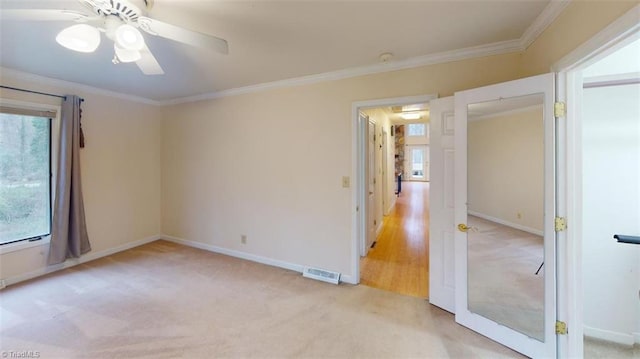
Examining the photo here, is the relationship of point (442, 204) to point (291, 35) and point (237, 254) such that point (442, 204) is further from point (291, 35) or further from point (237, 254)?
point (237, 254)

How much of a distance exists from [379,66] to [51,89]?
4096 mm

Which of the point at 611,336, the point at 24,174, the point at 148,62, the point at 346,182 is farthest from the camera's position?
the point at 24,174

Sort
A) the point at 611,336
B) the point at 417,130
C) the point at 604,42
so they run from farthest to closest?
the point at 417,130, the point at 611,336, the point at 604,42

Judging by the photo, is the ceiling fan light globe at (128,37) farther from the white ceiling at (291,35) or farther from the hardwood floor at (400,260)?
the hardwood floor at (400,260)

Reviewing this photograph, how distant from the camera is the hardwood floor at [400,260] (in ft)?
10.2

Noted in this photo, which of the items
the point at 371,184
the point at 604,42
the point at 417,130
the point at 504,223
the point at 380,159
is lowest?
the point at 504,223

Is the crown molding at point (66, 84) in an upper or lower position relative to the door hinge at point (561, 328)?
upper

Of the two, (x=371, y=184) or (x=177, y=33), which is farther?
(x=371, y=184)

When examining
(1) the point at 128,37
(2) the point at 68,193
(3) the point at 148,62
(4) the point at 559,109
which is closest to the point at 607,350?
(4) the point at 559,109

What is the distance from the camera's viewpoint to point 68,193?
348cm

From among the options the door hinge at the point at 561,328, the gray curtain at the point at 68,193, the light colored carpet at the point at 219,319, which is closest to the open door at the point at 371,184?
the light colored carpet at the point at 219,319

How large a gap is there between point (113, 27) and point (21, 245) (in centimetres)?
334

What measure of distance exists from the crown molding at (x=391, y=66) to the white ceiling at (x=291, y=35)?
0.02 m

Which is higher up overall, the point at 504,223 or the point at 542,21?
the point at 542,21
